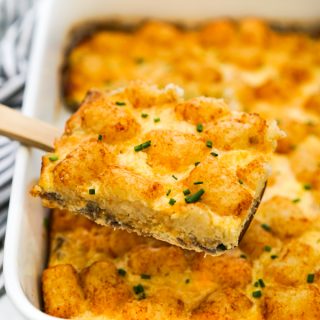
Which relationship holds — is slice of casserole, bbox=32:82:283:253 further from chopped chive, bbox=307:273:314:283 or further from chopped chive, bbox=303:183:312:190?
chopped chive, bbox=303:183:312:190

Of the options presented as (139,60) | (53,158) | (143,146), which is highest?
(143,146)

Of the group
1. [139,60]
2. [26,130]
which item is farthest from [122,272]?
[139,60]

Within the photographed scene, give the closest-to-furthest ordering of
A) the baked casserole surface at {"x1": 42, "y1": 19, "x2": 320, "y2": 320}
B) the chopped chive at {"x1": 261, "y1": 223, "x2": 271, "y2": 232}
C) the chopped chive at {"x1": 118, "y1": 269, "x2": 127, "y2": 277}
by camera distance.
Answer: the baked casserole surface at {"x1": 42, "y1": 19, "x2": 320, "y2": 320} < the chopped chive at {"x1": 118, "y1": 269, "x2": 127, "y2": 277} < the chopped chive at {"x1": 261, "y1": 223, "x2": 271, "y2": 232}

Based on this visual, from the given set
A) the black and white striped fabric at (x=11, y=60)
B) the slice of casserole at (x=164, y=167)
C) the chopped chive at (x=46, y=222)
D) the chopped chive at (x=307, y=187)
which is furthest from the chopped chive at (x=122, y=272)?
the chopped chive at (x=307, y=187)

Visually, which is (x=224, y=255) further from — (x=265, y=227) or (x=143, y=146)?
(x=143, y=146)

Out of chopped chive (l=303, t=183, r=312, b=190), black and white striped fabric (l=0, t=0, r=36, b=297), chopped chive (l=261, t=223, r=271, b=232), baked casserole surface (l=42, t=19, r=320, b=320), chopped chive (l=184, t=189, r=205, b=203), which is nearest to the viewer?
chopped chive (l=184, t=189, r=205, b=203)

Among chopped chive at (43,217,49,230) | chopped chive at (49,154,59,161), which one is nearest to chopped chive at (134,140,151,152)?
chopped chive at (49,154,59,161)

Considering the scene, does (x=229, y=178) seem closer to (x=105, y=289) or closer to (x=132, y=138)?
(x=132, y=138)
